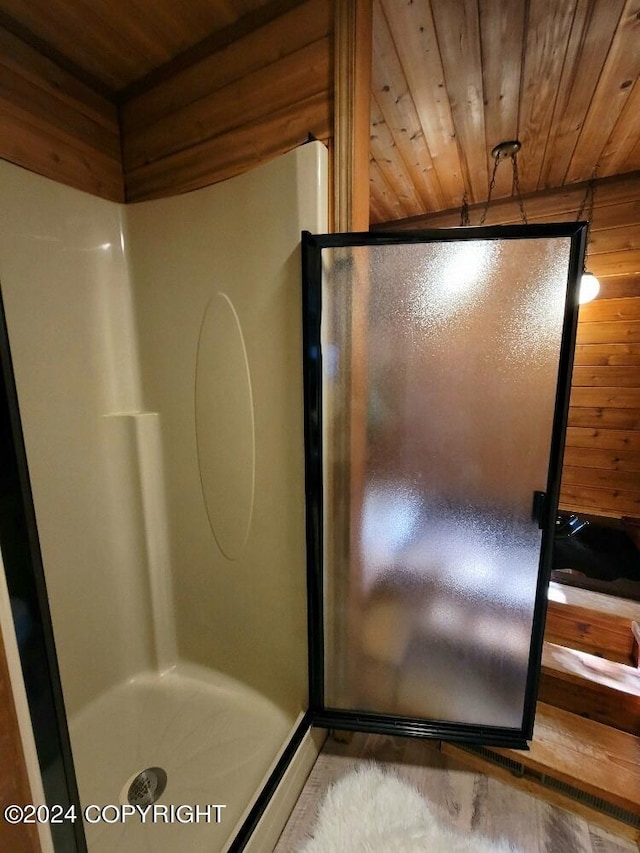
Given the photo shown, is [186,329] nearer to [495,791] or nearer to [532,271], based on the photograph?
[532,271]

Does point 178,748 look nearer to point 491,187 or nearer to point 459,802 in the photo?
point 459,802

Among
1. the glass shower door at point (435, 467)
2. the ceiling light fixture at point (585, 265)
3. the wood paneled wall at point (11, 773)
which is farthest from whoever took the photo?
the ceiling light fixture at point (585, 265)

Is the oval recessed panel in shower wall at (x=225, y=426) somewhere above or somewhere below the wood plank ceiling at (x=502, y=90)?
below

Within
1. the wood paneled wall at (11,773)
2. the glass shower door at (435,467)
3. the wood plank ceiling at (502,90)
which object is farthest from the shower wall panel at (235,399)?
the wood paneled wall at (11,773)

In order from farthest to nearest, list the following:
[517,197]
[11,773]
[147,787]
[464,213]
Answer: [464,213] < [517,197] < [147,787] < [11,773]

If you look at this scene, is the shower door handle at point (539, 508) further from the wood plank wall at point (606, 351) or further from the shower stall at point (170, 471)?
the wood plank wall at point (606, 351)

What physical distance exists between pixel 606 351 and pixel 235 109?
2640mm

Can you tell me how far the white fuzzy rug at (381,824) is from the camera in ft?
3.68

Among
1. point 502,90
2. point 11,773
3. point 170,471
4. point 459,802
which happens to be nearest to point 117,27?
point 502,90

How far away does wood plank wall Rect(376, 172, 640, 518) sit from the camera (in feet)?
7.50

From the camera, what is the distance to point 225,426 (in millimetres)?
1433

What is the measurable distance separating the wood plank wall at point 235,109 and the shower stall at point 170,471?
13 cm

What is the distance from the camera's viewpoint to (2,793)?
0.47 m

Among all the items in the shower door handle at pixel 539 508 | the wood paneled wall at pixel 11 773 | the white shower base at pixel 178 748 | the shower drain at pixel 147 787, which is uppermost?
the shower door handle at pixel 539 508
